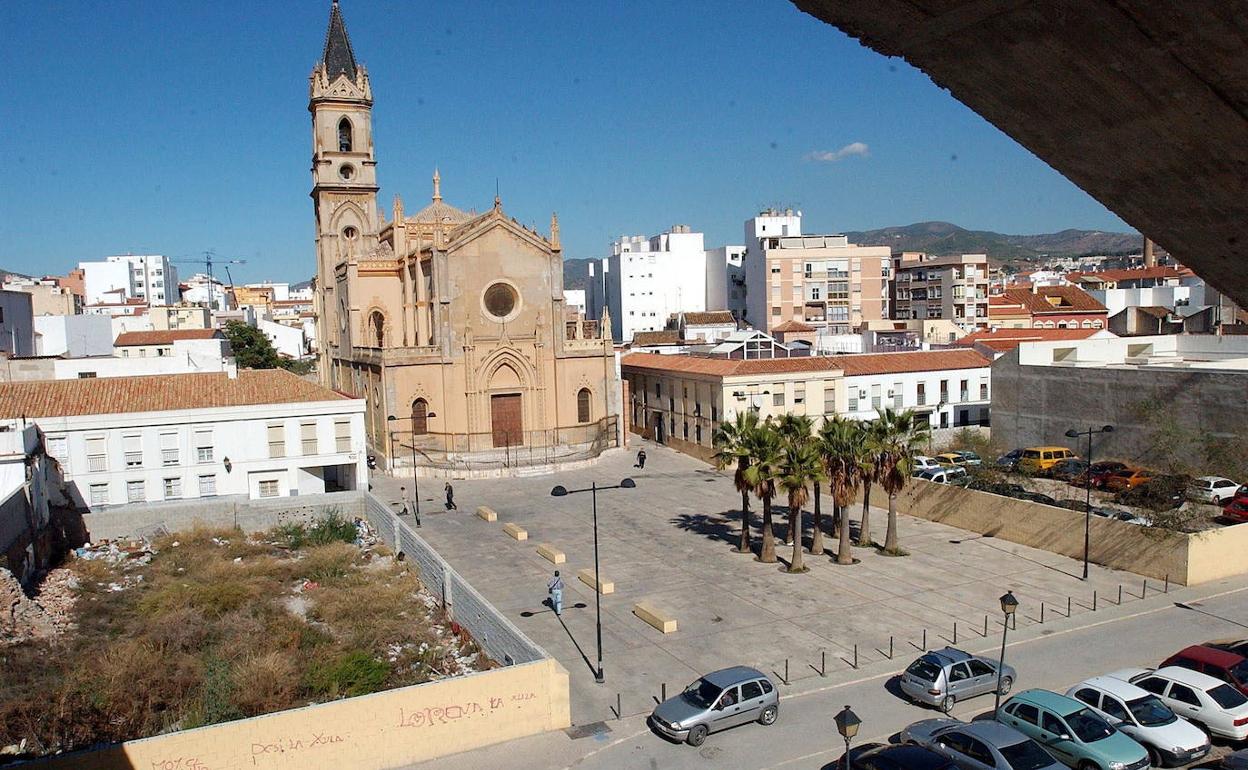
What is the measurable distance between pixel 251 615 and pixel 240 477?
46.8ft

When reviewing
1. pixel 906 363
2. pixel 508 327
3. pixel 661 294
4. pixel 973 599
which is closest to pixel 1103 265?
pixel 661 294

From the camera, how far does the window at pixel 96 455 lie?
34.5m

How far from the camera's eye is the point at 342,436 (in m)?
38.3

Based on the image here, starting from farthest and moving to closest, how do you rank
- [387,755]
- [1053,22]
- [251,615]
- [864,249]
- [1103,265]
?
1. [1103,265]
2. [864,249]
3. [251,615]
4. [387,755]
5. [1053,22]

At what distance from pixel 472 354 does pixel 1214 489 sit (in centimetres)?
3244

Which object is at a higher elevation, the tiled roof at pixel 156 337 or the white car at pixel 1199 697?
the tiled roof at pixel 156 337

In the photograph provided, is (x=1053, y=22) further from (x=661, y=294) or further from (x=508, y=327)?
(x=661, y=294)

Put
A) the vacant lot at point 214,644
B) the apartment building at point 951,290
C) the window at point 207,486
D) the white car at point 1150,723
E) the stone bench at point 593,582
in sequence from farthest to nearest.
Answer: the apartment building at point 951,290, the window at point 207,486, the stone bench at point 593,582, the vacant lot at point 214,644, the white car at point 1150,723

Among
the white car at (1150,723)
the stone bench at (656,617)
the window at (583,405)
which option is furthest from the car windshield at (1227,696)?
the window at (583,405)

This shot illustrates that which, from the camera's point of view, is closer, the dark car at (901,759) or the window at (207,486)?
the dark car at (901,759)

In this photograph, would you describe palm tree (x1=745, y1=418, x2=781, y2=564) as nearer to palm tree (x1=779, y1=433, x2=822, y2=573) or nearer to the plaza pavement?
palm tree (x1=779, y1=433, x2=822, y2=573)

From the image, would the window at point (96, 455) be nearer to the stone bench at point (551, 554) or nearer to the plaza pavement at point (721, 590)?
the plaza pavement at point (721, 590)

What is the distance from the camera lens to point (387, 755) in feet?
53.8

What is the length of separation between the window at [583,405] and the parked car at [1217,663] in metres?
34.7
